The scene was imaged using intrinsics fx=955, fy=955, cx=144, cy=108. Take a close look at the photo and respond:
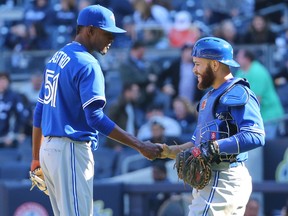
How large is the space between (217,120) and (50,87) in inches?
48.8

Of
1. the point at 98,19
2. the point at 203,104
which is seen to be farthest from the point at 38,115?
the point at 203,104

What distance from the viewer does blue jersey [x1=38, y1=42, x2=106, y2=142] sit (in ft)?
21.0

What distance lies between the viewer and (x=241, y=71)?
1262cm

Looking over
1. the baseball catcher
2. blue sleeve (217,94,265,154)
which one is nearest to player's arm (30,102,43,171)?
the baseball catcher

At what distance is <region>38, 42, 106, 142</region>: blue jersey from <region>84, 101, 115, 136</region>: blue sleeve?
0.04 metres

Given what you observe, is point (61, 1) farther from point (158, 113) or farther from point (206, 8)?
point (158, 113)

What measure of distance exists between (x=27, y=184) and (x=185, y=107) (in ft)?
12.7

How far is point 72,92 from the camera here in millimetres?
6496

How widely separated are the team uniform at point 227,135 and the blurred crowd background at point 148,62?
4.82 metres

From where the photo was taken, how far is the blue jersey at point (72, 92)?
6.40m

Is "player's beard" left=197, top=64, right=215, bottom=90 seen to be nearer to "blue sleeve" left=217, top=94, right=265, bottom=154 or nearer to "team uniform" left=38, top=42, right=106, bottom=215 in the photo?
"blue sleeve" left=217, top=94, right=265, bottom=154

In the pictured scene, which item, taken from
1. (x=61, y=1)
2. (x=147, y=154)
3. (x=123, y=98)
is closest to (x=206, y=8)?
(x=61, y=1)

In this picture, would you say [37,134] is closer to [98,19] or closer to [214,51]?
[98,19]

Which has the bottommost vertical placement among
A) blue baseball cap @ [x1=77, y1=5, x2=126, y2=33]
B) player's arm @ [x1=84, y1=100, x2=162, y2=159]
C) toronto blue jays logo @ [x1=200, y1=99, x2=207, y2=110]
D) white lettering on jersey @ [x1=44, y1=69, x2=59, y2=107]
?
player's arm @ [x1=84, y1=100, x2=162, y2=159]
